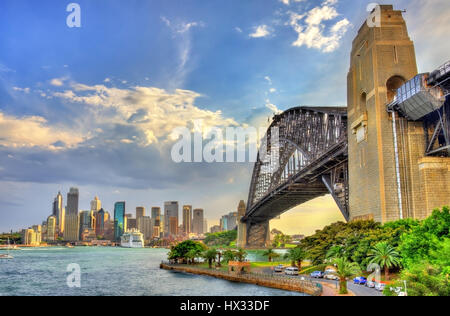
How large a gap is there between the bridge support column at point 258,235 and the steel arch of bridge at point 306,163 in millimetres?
12488

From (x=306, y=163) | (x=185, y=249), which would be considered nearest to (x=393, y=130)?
(x=306, y=163)

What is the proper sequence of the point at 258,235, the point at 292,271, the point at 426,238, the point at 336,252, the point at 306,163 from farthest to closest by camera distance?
the point at 258,235, the point at 306,163, the point at 292,271, the point at 336,252, the point at 426,238

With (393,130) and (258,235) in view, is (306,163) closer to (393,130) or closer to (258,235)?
(393,130)

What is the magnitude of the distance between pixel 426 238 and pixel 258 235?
125991mm

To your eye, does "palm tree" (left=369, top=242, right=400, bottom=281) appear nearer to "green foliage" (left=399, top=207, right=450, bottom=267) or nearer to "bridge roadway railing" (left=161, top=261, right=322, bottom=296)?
"green foliage" (left=399, top=207, right=450, bottom=267)

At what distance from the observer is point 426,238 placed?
1298 inches

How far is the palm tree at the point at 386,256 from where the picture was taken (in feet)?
123

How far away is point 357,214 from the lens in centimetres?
5269

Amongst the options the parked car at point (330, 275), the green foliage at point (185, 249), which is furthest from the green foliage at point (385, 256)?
the green foliage at point (185, 249)

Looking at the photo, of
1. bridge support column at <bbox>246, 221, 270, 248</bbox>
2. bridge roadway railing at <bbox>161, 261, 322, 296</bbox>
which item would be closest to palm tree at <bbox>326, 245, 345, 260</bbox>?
bridge roadway railing at <bbox>161, 261, 322, 296</bbox>

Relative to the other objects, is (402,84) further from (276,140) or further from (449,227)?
(276,140)

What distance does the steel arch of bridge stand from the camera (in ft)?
216
